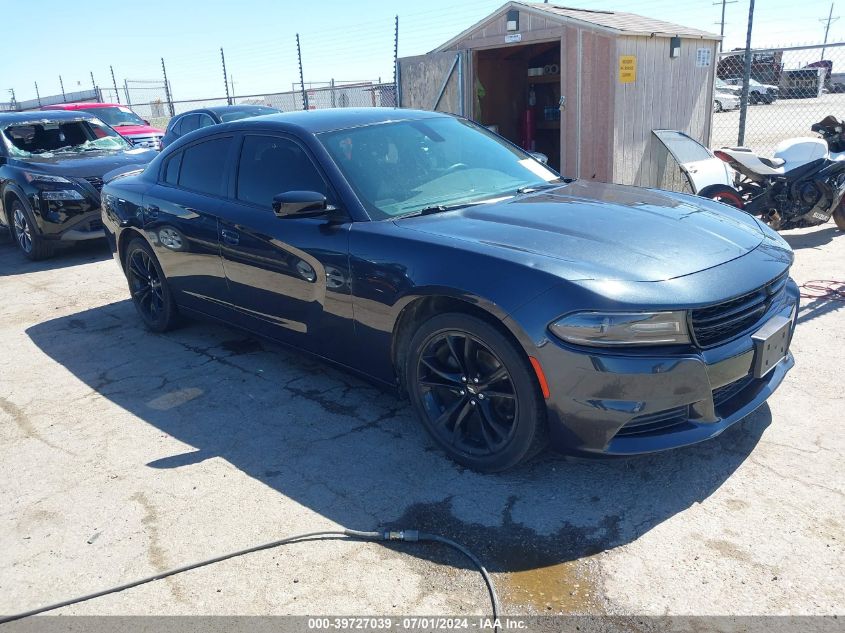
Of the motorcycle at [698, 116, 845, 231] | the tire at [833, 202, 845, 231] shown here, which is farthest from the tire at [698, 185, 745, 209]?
the tire at [833, 202, 845, 231]

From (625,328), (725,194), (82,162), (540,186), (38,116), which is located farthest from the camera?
(38,116)

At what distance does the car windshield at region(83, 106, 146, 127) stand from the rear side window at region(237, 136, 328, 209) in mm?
12500

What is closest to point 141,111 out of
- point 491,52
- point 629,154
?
point 491,52

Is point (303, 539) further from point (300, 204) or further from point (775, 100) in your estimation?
point (775, 100)

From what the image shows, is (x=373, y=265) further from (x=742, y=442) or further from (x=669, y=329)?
(x=742, y=442)

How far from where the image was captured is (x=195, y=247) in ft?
15.7

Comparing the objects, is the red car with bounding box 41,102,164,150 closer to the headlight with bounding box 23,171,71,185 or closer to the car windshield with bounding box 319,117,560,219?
the headlight with bounding box 23,171,71,185

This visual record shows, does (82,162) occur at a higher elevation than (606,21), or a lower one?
lower

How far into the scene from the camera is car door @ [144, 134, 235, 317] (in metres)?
4.59

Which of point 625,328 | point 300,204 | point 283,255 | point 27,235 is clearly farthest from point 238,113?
point 625,328

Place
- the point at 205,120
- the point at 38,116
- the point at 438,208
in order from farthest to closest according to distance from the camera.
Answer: the point at 205,120
the point at 38,116
the point at 438,208

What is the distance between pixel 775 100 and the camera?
26703 mm

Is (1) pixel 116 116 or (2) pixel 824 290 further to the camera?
(1) pixel 116 116

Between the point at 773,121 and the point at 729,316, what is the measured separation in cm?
2338
